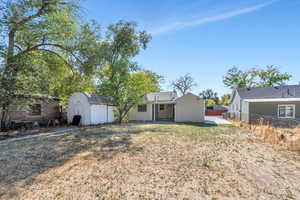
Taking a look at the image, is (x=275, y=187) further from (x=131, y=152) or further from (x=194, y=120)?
(x=194, y=120)

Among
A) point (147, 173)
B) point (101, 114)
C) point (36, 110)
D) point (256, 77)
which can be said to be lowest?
point (147, 173)

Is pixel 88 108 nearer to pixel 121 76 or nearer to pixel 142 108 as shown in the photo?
pixel 121 76

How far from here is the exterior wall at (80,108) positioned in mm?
12664

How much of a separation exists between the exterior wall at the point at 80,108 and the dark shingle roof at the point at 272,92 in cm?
1667

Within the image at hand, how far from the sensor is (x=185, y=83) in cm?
3884

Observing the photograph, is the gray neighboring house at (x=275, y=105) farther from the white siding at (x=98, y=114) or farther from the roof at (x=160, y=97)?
the white siding at (x=98, y=114)

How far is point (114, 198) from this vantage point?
2541mm

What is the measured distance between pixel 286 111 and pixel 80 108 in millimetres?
19028

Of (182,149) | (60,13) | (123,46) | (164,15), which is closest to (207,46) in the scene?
(164,15)

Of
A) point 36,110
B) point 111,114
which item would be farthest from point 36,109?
point 111,114

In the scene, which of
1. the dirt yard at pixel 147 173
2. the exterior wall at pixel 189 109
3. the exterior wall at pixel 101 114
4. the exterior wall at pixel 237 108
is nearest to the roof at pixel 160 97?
the exterior wall at pixel 189 109

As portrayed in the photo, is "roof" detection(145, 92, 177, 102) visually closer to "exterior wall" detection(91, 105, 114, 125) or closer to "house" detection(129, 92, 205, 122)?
"house" detection(129, 92, 205, 122)

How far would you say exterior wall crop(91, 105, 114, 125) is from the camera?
12875 millimetres

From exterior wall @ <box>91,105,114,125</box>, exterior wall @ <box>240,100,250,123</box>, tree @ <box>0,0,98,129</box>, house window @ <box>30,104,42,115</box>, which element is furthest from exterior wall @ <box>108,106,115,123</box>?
exterior wall @ <box>240,100,250,123</box>
